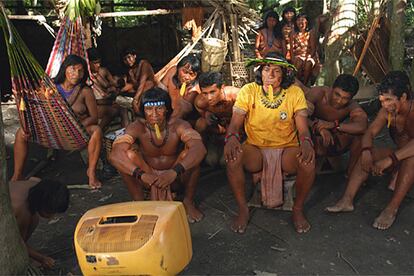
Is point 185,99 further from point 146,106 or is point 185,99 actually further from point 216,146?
point 146,106

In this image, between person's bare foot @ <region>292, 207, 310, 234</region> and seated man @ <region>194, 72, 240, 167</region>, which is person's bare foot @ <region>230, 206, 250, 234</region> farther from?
seated man @ <region>194, 72, 240, 167</region>

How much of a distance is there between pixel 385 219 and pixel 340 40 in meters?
3.81

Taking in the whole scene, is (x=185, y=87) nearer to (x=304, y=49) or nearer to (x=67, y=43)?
(x=67, y=43)

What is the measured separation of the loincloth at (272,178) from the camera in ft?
11.2

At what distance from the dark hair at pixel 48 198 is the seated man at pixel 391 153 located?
2.08 metres

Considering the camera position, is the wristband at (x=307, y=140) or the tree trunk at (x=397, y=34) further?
the tree trunk at (x=397, y=34)

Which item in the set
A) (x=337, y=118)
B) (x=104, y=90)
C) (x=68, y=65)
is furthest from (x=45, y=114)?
(x=337, y=118)

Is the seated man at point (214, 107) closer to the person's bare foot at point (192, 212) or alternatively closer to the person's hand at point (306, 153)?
the person's bare foot at point (192, 212)

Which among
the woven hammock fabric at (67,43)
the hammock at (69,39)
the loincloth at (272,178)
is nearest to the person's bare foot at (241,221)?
the loincloth at (272,178)

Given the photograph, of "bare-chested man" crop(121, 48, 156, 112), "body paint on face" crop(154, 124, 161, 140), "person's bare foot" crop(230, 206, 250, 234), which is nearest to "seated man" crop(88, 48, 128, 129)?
"bare-chested man" crop(121, 48, 156, 112)

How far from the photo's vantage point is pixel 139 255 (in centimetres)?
187

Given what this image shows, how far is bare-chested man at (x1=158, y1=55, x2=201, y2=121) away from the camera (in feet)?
14.0

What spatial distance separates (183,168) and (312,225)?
42.8 inches

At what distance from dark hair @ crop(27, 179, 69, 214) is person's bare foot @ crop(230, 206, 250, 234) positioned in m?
1.28
